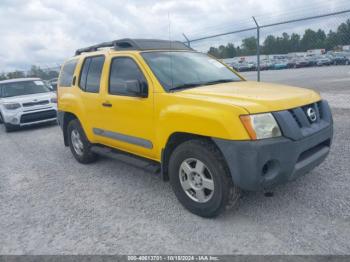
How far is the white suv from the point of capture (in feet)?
30.2

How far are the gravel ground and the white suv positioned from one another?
4.70 metres

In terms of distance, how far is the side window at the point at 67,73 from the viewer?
558cm

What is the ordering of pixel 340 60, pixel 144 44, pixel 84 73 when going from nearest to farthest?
pixel 144 44, pixel 84 73, pixel 340 60

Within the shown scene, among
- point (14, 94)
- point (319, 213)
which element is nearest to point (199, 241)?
point (319, 213)

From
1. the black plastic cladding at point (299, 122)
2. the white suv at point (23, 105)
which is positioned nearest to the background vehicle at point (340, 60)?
the white suv at point (23, 105)

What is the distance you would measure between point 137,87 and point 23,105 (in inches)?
273

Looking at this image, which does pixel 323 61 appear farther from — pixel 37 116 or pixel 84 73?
pixel 84 73

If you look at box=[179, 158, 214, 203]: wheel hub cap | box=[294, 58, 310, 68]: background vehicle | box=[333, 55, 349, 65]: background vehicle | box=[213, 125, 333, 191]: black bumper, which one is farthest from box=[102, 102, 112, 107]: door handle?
box=[294, 58, 310, 68]: background vehicle

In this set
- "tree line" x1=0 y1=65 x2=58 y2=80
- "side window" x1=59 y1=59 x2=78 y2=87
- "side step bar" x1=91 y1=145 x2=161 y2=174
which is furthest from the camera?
"tree line" x1=0 y1=65 x2=58 y2=80

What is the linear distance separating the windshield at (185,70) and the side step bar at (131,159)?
3.26ft

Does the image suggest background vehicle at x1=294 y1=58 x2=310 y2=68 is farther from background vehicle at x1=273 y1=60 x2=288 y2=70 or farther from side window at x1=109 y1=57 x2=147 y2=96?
side window at x1=109 y1=57 x2=147 y2=96

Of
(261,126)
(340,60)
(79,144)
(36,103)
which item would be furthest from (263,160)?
(340,60)

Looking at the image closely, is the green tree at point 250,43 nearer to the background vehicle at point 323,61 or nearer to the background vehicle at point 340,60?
the background vehicle at point 323,61

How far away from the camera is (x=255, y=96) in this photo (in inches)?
125
